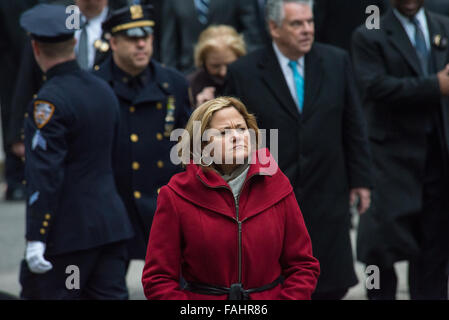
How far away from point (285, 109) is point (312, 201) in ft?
1.80

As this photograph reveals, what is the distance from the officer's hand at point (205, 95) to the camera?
240 inches

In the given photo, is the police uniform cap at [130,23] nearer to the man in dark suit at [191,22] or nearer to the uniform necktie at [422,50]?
the uniform necktie at [422,50]

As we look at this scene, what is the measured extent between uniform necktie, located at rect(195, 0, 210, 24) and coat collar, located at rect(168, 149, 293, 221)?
15.4ft

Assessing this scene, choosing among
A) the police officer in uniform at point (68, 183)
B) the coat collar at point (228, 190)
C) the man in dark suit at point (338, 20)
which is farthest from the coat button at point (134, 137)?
the man in dark suit at point (338, 20)

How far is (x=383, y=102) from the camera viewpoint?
584cm

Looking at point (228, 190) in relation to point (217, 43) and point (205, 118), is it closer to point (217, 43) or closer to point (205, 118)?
point (205, 118)

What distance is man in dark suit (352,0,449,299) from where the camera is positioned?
579cm

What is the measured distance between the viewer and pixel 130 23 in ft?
18.6

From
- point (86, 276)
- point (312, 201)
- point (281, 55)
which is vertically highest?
point (281, 55)

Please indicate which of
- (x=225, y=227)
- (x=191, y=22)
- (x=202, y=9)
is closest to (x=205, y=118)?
(x=225, y=227)

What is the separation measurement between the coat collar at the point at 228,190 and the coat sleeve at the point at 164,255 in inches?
3.3
